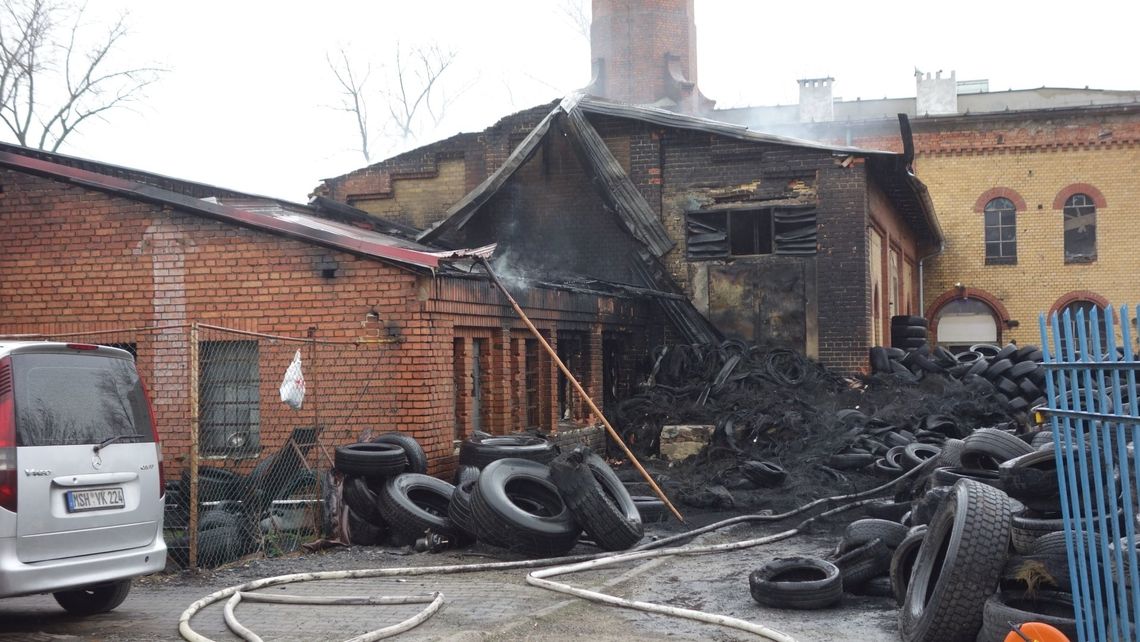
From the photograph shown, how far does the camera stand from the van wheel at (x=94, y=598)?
7141 millimetres

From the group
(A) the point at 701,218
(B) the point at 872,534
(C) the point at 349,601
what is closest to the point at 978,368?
(A) the point at 701,218

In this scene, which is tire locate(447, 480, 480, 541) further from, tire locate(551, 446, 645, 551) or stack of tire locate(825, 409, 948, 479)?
stack of tire locate(825, 409, 948, 479)

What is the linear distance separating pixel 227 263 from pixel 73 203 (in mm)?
2227

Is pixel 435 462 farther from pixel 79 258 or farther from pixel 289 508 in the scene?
pixel 79 258

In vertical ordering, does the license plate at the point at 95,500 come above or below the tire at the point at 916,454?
above

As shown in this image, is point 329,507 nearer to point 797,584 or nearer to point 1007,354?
point 797,584

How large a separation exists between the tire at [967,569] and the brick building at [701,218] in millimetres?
12568

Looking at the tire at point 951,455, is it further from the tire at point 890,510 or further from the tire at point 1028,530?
the tire at point 1028,530

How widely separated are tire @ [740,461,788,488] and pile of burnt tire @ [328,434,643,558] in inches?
118

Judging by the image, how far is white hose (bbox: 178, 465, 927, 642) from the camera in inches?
268

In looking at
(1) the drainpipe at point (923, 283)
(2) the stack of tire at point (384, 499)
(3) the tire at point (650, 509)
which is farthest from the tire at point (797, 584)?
(1) the drainpipe at point (923, 283)

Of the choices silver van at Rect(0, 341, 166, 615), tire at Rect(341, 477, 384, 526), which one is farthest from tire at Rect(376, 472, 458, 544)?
silver van at Rect(0, 341, 166, 615)

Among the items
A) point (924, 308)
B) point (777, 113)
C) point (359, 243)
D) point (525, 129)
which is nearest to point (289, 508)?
point (359, 243)

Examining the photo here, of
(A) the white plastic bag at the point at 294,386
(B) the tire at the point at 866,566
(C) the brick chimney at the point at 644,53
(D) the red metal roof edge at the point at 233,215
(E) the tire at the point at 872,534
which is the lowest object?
(B) the tire at the point at 866,566
